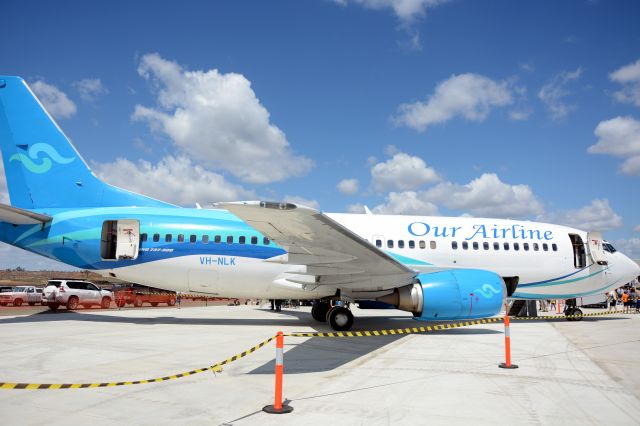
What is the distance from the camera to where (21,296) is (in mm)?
26703

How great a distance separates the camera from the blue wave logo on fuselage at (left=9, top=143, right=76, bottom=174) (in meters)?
15.4

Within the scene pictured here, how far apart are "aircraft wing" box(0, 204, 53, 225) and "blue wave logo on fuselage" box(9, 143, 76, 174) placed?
2127 mm

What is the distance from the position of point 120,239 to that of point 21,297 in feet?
59.9

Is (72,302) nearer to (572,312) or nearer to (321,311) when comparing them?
(321,311)

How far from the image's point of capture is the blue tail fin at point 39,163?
15305 millimetres

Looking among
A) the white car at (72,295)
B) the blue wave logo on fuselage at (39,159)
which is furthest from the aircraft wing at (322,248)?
the white car at (72,295)

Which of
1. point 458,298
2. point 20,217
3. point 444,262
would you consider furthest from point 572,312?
point 20,217

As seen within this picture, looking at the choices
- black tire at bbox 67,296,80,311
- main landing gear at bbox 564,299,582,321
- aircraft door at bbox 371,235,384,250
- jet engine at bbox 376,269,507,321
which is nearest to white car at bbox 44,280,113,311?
black tire at bbox 67,296,80,311

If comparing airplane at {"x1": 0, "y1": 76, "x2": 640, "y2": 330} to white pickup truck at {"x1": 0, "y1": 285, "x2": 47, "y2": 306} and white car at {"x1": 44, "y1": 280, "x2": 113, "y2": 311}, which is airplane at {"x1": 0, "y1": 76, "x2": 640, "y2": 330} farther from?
white pickup truck at {"x1": 0, "y1": 285, "x2": 47, "y2": 306}

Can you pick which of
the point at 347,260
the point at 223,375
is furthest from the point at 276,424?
the point at 347,260

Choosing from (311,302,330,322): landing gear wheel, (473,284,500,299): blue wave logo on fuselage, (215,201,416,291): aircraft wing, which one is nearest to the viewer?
(215,201,416,291): aircraft wing

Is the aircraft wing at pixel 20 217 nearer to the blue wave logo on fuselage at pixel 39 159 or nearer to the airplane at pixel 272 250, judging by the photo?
the airplane at pixel 272 250

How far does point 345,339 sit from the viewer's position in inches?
450

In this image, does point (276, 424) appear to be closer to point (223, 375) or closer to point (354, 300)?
point (223, 375)
